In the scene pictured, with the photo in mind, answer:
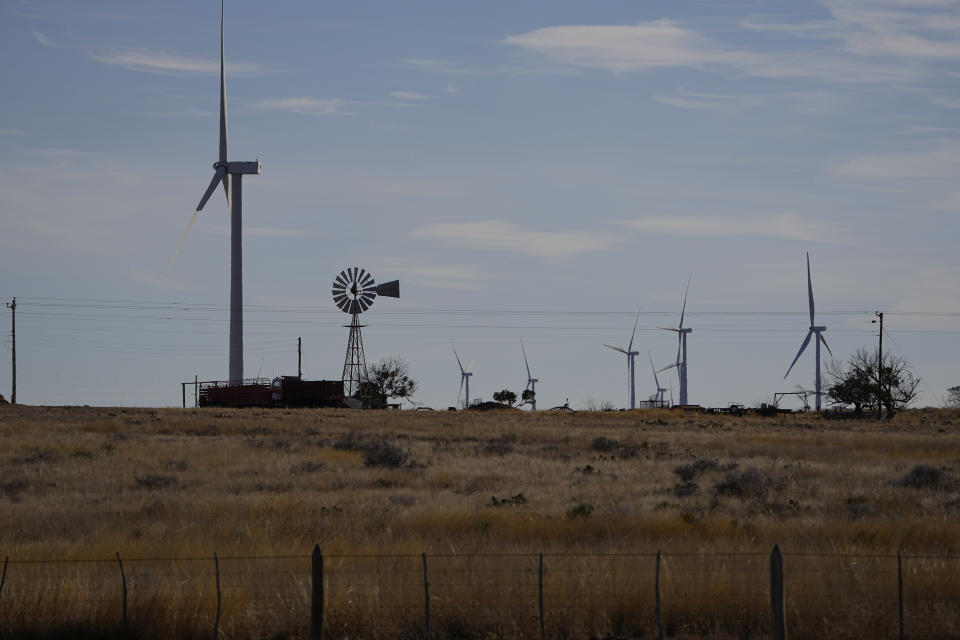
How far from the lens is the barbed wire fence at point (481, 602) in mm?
17250

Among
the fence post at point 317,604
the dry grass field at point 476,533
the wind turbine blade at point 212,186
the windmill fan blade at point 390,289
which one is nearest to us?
the fence post at point 317,604

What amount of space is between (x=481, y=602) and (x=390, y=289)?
11458 centimetres

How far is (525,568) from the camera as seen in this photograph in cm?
1992

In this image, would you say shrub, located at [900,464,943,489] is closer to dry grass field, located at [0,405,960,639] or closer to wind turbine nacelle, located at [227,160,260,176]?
dry grass field, located at [0,405,960,639]

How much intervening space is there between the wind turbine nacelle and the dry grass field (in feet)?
222

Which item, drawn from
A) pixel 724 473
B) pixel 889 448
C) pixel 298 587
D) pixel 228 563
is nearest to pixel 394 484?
pixel 724 473

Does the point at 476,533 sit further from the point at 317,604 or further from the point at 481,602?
the point at 317,604

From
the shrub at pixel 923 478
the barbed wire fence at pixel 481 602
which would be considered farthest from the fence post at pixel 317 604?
the shrub at pixel 923 478

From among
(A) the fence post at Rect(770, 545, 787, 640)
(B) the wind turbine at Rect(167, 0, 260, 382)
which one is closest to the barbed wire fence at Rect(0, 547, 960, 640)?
(A) the fence post at Rect(770, 545, 787, 640)

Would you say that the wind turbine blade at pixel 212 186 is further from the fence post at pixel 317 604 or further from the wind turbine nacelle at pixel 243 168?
the fence post at pixel 317 604

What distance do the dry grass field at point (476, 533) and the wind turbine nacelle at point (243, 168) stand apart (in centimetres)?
6759

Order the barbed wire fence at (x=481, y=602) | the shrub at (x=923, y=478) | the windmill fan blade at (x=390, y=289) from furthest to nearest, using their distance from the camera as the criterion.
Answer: the windmill fan blade at (x=390, y=289) < the shrub at (x=923, y=478) < the barbed wire fence at (x=481, y=602)

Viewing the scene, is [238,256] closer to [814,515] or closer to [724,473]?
[724,473]

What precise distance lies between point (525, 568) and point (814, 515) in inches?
445
